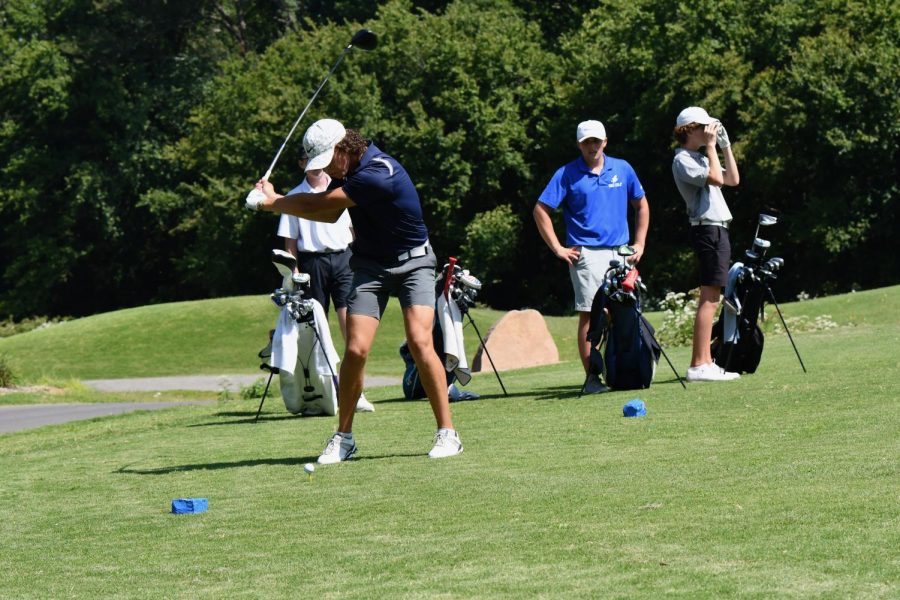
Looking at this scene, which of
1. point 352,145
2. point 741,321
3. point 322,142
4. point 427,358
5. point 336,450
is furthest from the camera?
point 741,321

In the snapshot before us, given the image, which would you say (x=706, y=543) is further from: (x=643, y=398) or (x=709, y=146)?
(x=709, y=146)

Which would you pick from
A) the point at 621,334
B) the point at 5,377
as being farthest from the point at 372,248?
the point at 5,377

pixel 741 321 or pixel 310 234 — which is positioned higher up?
pixel 310 234

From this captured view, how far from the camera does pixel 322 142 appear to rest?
→ 855cm

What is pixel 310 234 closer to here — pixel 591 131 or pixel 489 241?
pixel 591 131

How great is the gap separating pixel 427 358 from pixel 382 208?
0.93 m

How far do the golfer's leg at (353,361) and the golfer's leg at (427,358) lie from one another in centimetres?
23

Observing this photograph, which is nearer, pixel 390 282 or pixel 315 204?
pixel 315 204

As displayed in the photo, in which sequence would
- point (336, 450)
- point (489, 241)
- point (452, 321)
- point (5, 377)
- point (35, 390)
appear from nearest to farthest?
point (336, 450) < point (452, 321) < point (35, 390) < point (5, 377) < point (489, 241)

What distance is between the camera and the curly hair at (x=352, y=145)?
28.3 ft

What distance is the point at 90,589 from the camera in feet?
19.0

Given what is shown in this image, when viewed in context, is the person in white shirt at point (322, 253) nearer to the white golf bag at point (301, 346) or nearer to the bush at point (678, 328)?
the white golf bag at point (301, 346)

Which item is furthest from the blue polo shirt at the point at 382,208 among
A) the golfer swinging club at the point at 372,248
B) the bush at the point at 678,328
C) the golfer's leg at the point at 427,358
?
the bush at the point at 678,328

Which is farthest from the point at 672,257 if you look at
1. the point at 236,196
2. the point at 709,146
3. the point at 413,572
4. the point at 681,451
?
the point at 413,572
